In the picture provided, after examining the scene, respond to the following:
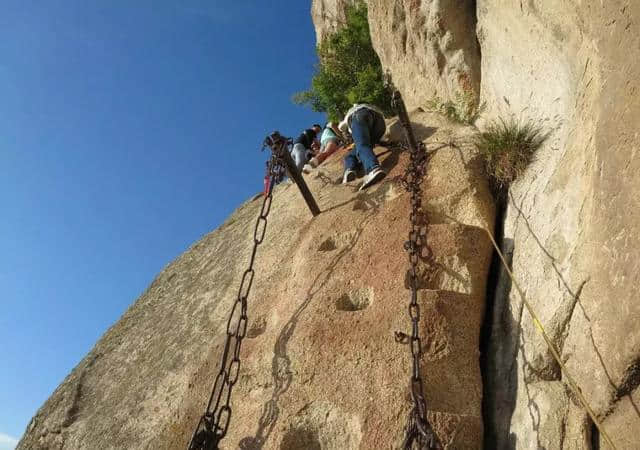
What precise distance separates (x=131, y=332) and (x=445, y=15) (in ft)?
17.7

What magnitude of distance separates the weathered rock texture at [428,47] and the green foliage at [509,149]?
1.66 metres

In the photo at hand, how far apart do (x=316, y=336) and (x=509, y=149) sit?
8.03 feet

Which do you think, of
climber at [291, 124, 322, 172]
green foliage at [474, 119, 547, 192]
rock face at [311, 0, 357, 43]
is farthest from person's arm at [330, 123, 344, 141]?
rock face at [311, 0, 357, 43]

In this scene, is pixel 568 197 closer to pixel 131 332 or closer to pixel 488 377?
pixel 488 377

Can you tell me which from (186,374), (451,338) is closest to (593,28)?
(451,338)

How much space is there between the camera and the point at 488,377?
13.0ft

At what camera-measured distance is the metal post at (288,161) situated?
603cm

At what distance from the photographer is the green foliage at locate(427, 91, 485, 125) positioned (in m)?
6.66

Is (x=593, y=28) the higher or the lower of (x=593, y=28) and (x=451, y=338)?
the higher

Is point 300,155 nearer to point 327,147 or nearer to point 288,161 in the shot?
point 327,147

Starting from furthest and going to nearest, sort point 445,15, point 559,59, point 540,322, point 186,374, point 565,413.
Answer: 1. point 445,15
2. point 186,374
3. point 559,59
4. point 540,322
5. point 565,413

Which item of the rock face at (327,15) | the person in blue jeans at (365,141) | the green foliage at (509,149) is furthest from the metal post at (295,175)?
the rock face at (327,15)

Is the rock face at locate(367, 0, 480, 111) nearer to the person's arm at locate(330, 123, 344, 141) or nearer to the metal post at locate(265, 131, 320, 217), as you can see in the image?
the person's arm at locate(330, 123, 344, 141)

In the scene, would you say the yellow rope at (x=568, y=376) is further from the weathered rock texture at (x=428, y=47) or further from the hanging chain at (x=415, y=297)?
the weathered rock texture at (x=428, y=47)
